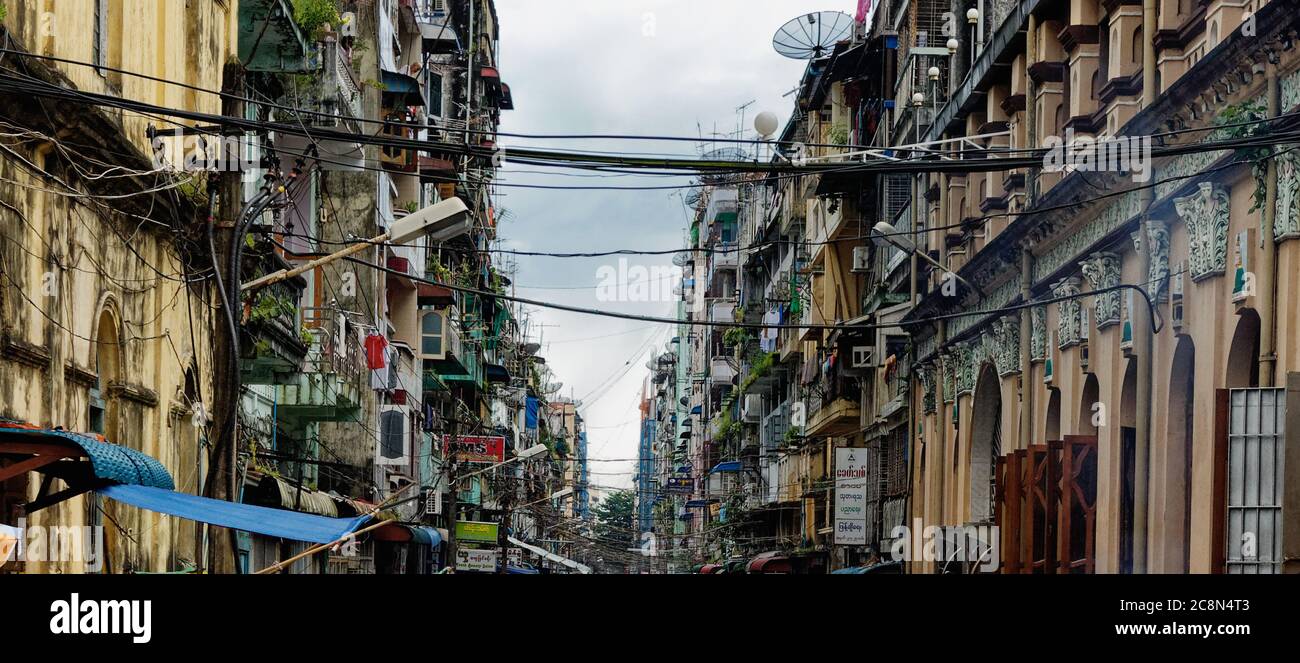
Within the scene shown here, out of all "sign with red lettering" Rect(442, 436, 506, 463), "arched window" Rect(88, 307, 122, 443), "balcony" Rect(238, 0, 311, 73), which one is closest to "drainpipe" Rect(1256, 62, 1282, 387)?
"arched window" Rect(88, 307, 122, 443)

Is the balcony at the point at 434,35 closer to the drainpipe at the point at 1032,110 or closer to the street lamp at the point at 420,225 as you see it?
the drainpipe at the point at 1032,110

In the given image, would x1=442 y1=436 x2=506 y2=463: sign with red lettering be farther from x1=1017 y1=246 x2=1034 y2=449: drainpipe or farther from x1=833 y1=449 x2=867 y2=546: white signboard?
x1=1017 y1=246 x2=1034 y2=449: drainpipe

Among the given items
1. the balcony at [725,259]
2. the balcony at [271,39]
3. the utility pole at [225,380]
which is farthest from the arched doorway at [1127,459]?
the balcony at [725,259]

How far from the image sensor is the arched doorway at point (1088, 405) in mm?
24859

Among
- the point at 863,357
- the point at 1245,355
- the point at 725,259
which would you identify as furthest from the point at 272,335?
the point at 725,259

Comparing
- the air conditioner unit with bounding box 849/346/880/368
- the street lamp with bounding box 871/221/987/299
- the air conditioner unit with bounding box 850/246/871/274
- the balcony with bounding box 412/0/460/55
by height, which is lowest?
the air conditioner unit with bounding box 849/346/880/368

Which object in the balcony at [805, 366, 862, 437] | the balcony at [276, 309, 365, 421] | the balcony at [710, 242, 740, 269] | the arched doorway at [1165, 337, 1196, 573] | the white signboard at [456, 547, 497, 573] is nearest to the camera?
the arched doorway at [1165, 337, 1196, 573]

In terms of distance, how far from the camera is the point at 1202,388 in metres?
19.6

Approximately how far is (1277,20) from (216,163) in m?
10.6

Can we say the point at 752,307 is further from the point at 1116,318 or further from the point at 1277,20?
the point at 1277,20

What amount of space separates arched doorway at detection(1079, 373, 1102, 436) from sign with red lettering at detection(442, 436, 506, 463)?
32870mm

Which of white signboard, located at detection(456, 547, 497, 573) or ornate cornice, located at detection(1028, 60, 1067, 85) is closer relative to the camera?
ornate cornice, located at detection(1028, 60, 1067, 85)

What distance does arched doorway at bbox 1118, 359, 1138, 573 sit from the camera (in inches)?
901
